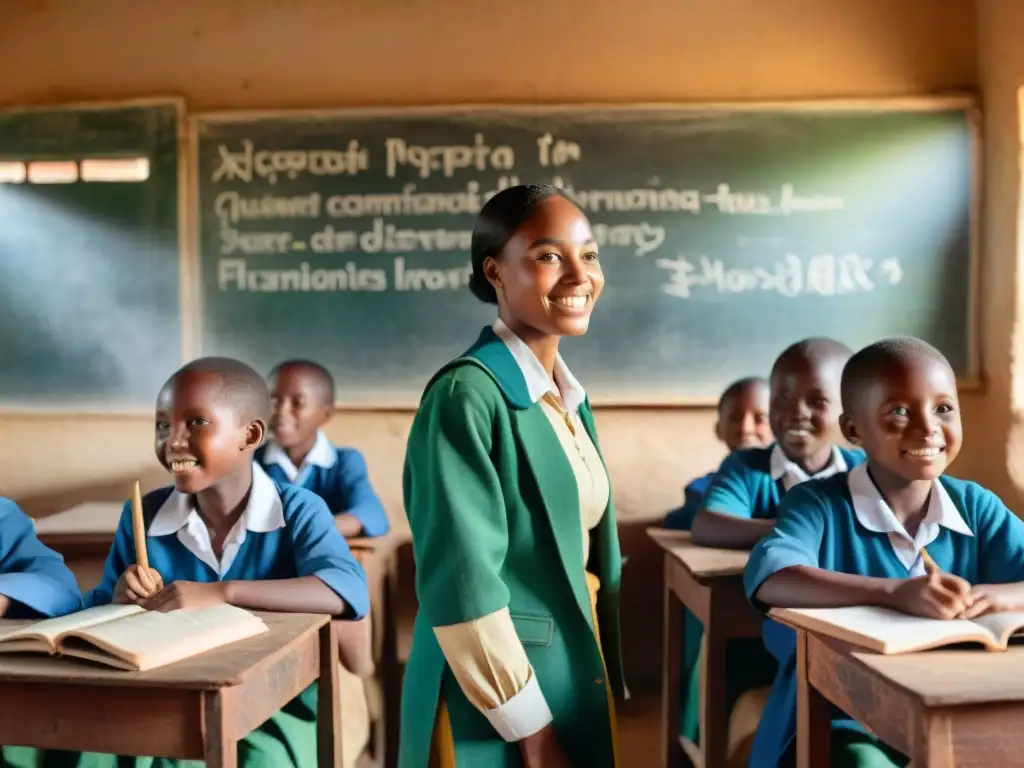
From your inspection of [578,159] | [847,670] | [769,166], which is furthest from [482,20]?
[847,670]

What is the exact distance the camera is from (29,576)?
157 cm

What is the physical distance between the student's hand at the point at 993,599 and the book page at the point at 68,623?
1.29 m

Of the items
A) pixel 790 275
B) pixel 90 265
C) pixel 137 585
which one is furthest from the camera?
pixel 90 265

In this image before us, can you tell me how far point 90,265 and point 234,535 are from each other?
7.39 ft

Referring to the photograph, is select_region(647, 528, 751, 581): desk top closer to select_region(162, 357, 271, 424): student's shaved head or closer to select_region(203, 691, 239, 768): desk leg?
select_region(162, 357, 271, 424): student's shaved head

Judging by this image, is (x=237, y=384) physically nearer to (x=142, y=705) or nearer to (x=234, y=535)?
(x=234, y=535)

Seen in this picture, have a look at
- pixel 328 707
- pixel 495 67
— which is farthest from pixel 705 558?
pixel 495 67

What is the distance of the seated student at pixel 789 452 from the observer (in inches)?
91.3

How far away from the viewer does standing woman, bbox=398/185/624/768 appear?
1.11 meters

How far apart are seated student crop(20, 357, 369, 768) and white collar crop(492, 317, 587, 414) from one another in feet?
1.90

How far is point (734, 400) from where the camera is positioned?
3.10 m

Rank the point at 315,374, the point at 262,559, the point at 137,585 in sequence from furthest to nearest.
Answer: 1. the point at 315,374
2. the point at 262,559
3. the point at 137,585

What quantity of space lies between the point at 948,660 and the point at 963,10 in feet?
9.68

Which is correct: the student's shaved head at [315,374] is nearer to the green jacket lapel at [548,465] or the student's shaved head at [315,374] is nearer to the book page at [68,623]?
the book page at [68,623]
